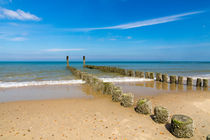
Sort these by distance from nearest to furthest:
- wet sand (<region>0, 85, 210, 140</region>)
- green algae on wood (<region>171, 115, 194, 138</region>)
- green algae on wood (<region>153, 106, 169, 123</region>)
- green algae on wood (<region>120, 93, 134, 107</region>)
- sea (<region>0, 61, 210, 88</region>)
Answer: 1. green algae on wood (<region>171, 115, 194, 138</region>)
2. wet sand (<region>0, 85, 210, 140</region>)
3. green algae on wood (<region>153, 106, 169, 123</region>)
4. green algae on wood (<region>120, 93, 134, 107</region>)
5. sea (<region>0, 61, 210, 88</region>)

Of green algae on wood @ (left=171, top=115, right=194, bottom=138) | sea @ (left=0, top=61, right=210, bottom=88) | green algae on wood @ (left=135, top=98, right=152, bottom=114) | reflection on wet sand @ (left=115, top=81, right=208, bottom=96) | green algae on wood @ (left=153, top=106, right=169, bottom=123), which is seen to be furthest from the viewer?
sea @ (left=0, top=61, right=210, bottom=88)

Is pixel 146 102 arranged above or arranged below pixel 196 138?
above

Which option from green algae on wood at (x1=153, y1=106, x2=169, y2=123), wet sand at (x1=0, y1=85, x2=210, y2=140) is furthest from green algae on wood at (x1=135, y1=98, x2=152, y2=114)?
green algae on wood at (x1=153, y1=106, x2=169, y2=123)

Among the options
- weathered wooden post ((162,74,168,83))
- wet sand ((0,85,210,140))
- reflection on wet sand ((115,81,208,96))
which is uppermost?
weathered wooden post ((162,74,168,83))

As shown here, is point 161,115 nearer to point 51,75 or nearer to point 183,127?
point 183,127

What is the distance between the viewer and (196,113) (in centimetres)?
648

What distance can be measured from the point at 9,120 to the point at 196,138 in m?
7.19

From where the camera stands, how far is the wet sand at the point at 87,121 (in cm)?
465

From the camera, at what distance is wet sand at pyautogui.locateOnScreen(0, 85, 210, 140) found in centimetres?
465

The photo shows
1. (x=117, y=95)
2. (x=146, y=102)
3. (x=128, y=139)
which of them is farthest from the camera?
(x=117, y=95)

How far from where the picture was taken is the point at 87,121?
5637 mm

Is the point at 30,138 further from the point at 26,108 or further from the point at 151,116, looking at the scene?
the point at 151,116

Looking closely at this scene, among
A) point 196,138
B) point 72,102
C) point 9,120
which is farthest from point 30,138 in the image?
point 196,138

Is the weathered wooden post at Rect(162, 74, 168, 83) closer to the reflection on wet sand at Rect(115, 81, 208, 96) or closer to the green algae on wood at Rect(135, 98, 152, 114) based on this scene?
the reflection on wet sand at Rect(115, 81, 208, 96)
